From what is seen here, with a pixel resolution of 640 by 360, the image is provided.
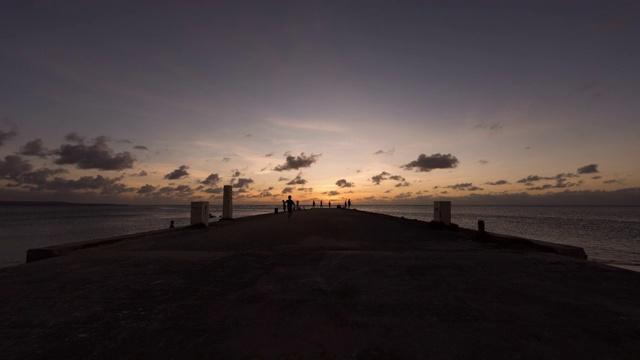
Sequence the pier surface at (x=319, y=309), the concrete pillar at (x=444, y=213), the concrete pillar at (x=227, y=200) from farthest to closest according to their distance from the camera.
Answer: the concrete pillar at (x=227, y=200), the concrete pillar at (x=444, y=213), the pier surface at (x=319, y=309)

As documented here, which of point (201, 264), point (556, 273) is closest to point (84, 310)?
point (201, 264)

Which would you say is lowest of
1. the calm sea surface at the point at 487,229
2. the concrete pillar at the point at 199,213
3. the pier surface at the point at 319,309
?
the calm sea surface at the point at 487,229

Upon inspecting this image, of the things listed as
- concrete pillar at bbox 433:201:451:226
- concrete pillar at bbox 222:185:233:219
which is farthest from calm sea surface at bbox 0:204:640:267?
concrete pillar at bbox 222:185:233:219

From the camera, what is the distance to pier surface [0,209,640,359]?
3189 millimetres

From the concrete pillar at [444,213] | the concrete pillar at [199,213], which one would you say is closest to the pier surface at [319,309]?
the concrete pillar at [444,213]

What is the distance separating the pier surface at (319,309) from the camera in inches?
126

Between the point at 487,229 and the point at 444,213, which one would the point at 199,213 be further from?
the point at 487,229

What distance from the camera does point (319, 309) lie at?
4328mm

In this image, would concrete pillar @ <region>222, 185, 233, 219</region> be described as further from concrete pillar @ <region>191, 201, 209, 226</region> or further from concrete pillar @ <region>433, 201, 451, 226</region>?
concrete pillar @ <region>433, 201, 451, 226</region>

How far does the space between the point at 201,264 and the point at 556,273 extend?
7.18m

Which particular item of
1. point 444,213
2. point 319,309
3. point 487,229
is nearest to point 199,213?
point 444,213

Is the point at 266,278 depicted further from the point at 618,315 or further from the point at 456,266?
the point at 618,315

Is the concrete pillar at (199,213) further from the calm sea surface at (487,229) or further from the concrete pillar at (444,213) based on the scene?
the concrete pillar at (444,213)

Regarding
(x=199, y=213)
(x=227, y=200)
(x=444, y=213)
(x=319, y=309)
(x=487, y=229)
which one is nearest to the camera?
(x=319, y=309)
